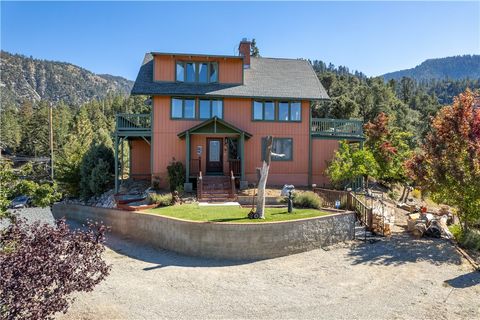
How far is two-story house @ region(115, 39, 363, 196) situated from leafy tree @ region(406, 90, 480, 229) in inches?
269

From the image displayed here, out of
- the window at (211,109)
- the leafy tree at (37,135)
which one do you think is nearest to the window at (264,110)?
the window at (211,109)

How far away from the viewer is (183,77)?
787 inches

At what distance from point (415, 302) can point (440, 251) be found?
4.54 meters

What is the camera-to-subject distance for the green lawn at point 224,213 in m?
12.7

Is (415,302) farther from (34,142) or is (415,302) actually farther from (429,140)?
(34,142)

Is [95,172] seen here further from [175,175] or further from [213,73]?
[213,73]

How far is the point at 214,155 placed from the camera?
803 inches

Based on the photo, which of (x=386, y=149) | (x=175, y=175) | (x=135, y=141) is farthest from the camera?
(x=135, y=141)

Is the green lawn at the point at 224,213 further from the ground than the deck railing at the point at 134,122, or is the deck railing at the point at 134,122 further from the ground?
the deck railing at the point at 134,122

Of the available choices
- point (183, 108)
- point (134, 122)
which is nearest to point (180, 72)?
point (183, 108)

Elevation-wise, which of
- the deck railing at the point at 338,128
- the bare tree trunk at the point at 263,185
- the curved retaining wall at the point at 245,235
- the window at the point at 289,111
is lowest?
the curved retaining wall at the point at 245,235

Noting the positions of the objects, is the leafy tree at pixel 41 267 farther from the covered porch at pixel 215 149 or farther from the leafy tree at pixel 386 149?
the leafy tree at pixel 386 149

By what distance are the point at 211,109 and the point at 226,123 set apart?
1.61m

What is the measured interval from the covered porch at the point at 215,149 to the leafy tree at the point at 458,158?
9729 millimetres
